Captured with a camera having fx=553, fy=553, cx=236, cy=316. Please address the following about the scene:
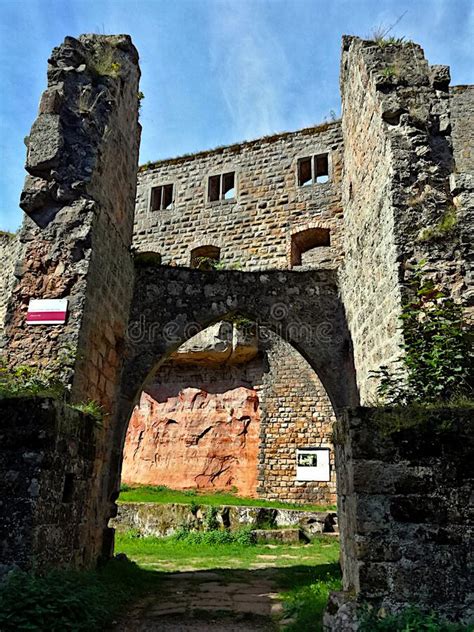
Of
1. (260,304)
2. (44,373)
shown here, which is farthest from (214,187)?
(44,373)

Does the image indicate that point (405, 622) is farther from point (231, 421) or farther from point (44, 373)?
point (231, 421)

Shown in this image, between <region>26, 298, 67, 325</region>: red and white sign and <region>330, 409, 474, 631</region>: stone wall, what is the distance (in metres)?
3.94

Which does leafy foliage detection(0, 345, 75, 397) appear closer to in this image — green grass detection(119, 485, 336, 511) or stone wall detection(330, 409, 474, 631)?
stone wall detection(330, 409, 474, 631)

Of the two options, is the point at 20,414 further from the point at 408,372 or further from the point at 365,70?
the point at 365,70

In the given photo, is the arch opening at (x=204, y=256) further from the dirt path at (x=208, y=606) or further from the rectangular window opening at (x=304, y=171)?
the dirt path at (x=208, y=606)

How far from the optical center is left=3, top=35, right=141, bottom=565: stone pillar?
6.37 m

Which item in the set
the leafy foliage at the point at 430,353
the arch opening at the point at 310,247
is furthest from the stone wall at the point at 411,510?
the arch opening at the point at 310,247

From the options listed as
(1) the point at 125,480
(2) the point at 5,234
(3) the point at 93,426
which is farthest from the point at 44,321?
(1) the point at 125,480

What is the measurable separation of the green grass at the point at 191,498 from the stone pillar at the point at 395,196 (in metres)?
7.01

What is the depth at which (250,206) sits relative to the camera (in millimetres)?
16438

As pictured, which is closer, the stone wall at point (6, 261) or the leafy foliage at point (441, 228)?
the leafy foliage at point (441, 228)

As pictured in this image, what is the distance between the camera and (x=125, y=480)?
17.0 metres

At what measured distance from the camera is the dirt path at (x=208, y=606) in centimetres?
483

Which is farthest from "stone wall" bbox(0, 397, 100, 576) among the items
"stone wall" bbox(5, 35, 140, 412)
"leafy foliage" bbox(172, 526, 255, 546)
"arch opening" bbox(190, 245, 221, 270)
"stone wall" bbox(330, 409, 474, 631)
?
"arch opening" bbox(190, 245, 221, 270)
